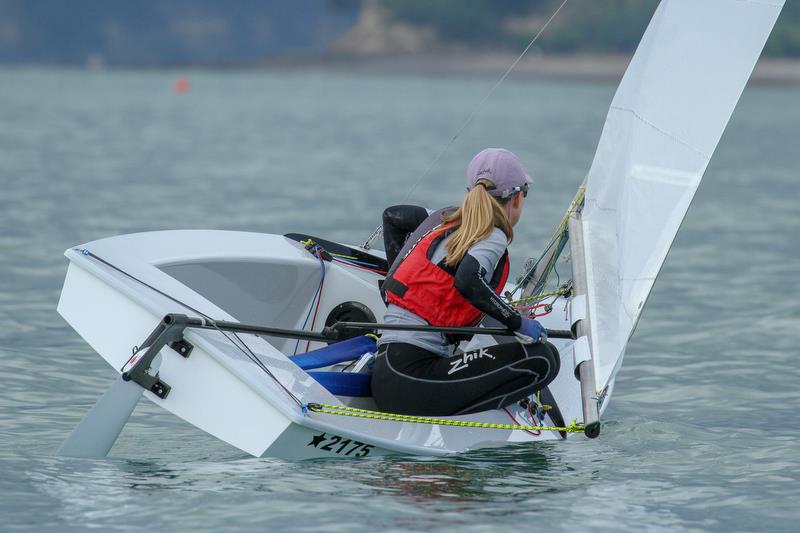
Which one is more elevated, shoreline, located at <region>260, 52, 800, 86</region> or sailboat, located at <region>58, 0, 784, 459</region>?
shoreline, located at <region>260, 52, 800, 86</region>

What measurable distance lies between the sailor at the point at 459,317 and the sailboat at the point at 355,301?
0.09 m

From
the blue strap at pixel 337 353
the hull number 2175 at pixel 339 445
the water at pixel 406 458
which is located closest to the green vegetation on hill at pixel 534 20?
the water at pixel 406 458

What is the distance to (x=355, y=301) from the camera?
5480 mm

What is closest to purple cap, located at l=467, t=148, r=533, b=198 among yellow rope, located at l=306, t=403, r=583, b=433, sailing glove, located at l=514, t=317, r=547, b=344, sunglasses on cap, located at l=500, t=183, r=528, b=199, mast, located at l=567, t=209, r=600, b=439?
sunglasses on cap, located at l=500, t=183, r=528, b=199

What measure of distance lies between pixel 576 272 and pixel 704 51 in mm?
1008

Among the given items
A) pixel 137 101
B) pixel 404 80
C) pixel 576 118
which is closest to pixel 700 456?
pixel 576 118

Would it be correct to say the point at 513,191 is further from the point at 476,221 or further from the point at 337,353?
the point at 337,353

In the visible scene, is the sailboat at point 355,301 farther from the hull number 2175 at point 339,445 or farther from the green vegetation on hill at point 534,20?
the green vegetation on hill at point 534,20

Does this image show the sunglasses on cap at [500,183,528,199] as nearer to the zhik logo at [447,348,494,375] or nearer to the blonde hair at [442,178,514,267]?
the blonde hair at [442,178,514,267]

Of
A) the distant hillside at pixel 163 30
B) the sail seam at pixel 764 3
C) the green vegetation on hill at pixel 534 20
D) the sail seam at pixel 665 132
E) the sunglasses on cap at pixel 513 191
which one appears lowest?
the sunglasses on cap at pixel 513 191

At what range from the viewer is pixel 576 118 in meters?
35.7

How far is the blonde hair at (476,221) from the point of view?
4266mm

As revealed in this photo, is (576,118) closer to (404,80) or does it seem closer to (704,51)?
(704,51)

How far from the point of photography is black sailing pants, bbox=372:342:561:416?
4.42 meters
